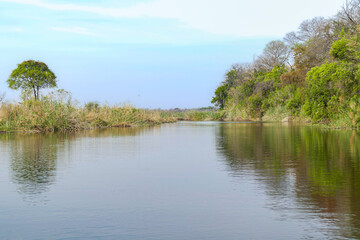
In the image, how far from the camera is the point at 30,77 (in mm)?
68750

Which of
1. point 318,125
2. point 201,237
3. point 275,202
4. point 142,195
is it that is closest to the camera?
point 201,237

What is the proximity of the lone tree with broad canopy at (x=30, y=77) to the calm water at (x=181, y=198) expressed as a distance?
60.6 metres

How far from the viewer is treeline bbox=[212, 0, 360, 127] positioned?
26.6 m

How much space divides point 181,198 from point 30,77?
221 feet

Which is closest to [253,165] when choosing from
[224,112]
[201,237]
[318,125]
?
[201,237]

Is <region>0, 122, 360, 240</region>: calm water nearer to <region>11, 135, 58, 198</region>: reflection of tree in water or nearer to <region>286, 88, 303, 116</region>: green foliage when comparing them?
<region>11, 135, 58, 198</region>: reflection of tree in water

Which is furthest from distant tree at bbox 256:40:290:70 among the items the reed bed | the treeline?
the reed bed

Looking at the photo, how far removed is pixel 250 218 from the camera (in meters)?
5.07

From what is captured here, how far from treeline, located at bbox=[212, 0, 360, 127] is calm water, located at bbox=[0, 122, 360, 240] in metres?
17.0

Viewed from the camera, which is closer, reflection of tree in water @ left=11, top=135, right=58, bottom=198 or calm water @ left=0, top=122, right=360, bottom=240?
calm water @ left=0, top=122, right=360, bottom=240

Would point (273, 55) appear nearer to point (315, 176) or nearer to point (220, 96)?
point (220, 96)

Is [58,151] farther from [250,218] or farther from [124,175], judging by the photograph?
[250,218]

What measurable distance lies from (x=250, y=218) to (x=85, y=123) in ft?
84.4

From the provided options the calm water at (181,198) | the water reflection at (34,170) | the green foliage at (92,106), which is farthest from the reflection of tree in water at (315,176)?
the green foliage at (92,106)
